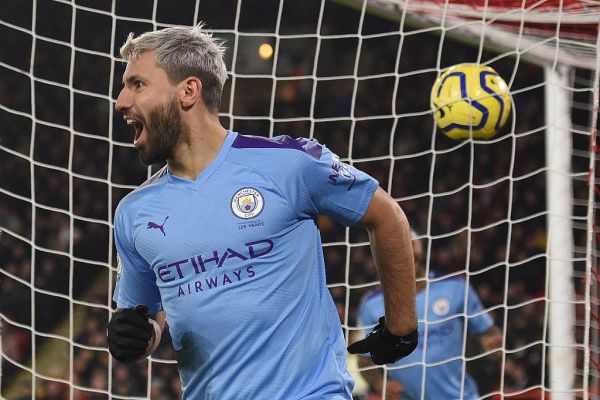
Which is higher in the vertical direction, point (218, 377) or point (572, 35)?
point (572, 35)

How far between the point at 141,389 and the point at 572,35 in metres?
5.62

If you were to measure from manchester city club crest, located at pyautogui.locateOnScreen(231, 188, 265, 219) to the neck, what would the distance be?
0.16 meters

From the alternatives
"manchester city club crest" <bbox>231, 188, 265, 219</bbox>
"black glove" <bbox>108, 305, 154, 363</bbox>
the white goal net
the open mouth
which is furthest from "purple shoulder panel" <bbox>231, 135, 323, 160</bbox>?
the white goal net

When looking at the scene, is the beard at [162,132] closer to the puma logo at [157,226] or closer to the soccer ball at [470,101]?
the puma logo at [157,226]

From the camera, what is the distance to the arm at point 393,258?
103 inches

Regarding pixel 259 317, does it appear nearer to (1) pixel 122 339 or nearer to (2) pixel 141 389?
(1) pixel 122 339

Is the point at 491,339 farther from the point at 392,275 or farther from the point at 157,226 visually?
the point at 157,226

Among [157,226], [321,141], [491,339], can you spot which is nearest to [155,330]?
[157,226]

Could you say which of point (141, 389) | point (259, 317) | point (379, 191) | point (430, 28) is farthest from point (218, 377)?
point (141, 389)

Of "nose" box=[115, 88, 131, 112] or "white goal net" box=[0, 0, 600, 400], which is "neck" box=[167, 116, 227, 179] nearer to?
"nose" box=[115, 88, 131, 112]

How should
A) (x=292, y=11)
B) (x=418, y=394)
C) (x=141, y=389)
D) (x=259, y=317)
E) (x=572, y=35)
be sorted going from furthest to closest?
(x=292, y=11), (x=141, y=389), (x=418, y=394), (x=572, y=35), (x=259, y=317)

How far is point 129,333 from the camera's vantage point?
101 inches

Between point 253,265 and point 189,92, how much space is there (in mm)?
509

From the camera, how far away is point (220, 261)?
2.50m
